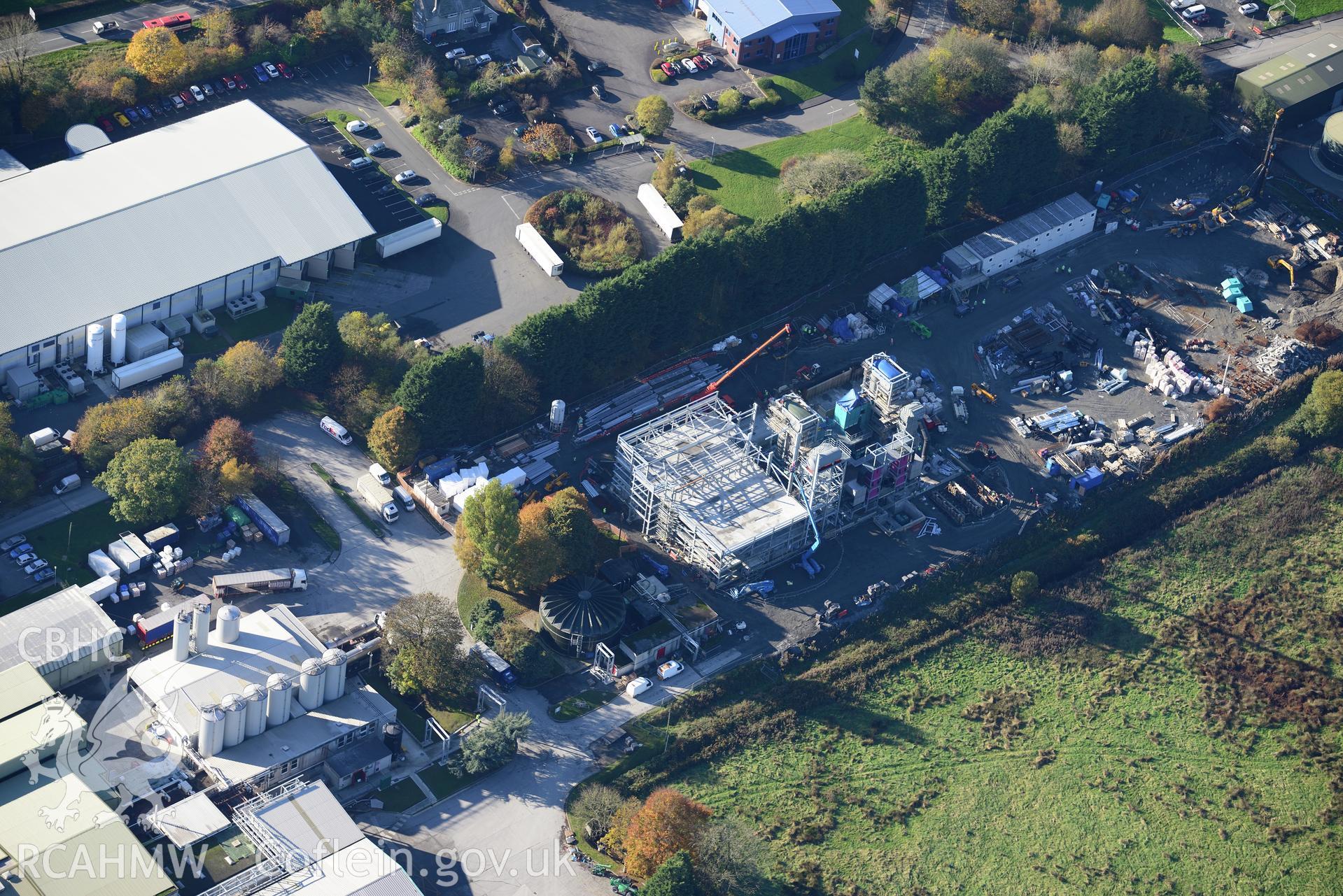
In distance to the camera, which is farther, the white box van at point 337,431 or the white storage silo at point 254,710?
the white box van at point 337,431

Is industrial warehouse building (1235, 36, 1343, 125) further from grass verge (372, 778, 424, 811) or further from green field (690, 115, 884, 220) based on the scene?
grass verge (372, 778, 424, 811)

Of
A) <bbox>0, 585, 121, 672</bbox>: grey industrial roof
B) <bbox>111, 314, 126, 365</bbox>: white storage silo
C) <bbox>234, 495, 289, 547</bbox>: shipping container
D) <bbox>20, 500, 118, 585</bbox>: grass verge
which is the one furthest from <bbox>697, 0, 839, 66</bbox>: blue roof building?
<bbox>0, 585, 121, 672</bbox>: grey industrial roof

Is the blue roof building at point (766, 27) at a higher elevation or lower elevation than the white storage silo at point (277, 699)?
higher

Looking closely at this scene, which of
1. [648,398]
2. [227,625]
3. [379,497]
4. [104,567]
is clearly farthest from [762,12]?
[227,625]

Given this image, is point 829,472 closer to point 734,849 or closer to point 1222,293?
point 734,849

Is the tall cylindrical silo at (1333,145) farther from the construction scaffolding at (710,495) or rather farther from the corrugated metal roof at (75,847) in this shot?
the corrugated metal roof at (75,847)

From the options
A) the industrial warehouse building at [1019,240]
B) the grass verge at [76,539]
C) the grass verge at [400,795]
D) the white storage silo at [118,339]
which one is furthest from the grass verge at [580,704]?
the industrial warehouse building at [1019,240]

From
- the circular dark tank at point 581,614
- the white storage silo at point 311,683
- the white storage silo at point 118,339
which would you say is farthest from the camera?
the white storage silo at point 118,339
